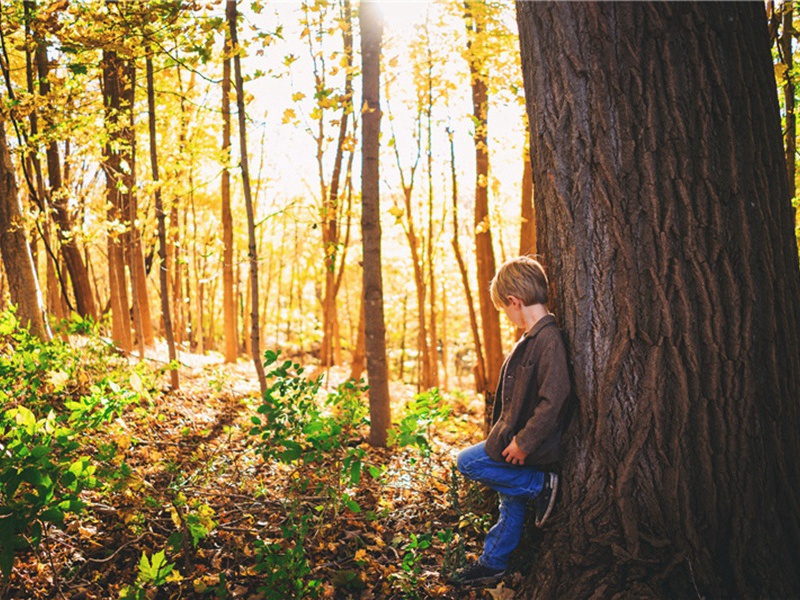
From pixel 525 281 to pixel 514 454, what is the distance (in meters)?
0.91

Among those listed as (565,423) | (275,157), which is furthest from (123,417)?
(275,157)

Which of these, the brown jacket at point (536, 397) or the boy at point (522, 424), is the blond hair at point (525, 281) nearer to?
the boy at point (522, 424)

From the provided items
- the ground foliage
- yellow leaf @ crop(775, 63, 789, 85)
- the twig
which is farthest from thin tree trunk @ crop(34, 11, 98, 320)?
yellow leaf @ crop(775, 63, 789, 85)

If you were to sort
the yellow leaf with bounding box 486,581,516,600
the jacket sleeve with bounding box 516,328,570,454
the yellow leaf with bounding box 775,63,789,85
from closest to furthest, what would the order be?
1. the jacket sleeve with bounding box 516,328,570,454
2. the yellow leaf with bounding box 486,581,516,600
3. the yellow leaf with bounding box 775,63,789,85

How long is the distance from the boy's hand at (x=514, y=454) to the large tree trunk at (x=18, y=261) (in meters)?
5.56

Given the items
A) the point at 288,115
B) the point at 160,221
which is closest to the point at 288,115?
the point at 288,115

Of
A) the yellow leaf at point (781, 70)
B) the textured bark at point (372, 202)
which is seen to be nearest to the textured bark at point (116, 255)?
the textured bark at point (372, 202)

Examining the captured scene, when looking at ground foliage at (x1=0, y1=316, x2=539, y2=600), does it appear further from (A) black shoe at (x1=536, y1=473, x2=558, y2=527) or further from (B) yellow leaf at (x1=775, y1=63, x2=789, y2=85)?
(B) yellow leaf at (x1=775, y1=63, x2=789, y2=85)

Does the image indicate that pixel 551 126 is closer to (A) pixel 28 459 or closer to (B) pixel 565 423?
(B) pixel 565 423

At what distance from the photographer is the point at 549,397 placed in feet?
8.59

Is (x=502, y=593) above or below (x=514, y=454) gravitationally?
below

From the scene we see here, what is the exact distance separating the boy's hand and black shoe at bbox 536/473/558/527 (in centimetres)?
17

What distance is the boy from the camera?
2645 mm

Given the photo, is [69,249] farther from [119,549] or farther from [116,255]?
[119,549]
